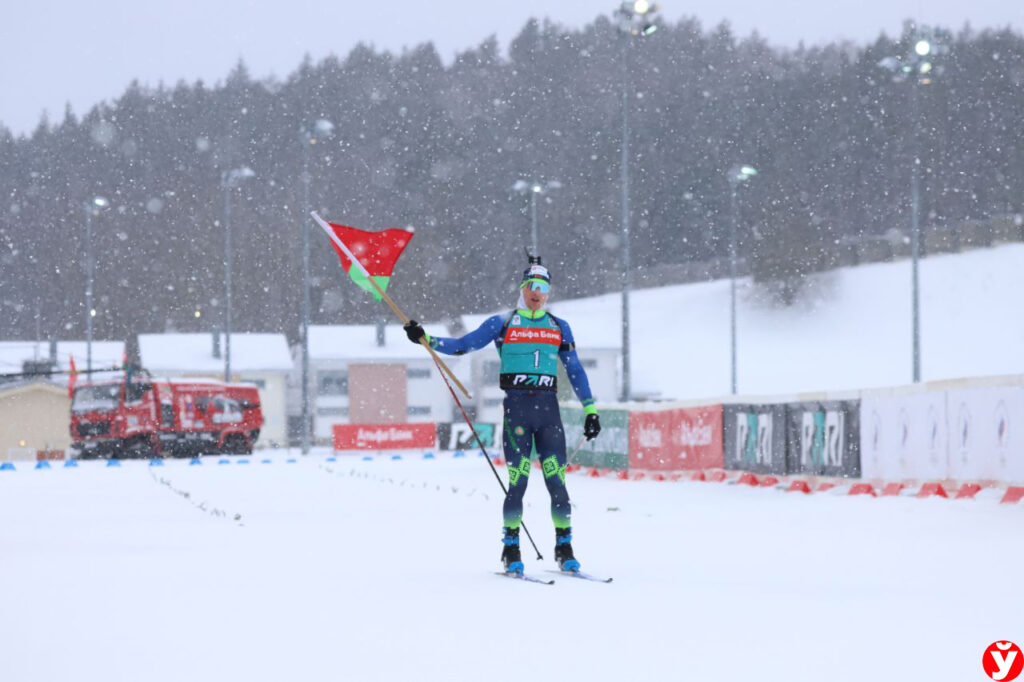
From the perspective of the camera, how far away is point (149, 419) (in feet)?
141

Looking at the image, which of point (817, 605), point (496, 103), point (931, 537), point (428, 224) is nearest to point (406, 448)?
point (931, 537)

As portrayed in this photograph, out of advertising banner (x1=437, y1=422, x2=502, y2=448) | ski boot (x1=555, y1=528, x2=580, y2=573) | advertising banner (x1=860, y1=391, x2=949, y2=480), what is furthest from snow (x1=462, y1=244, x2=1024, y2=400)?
ski boot (x1=555, y1=528, x2=580, y2=573)

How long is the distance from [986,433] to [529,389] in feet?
26.7

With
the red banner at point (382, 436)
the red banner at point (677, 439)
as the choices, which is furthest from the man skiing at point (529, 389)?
the red banner at point (382, 436)

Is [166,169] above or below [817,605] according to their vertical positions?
above

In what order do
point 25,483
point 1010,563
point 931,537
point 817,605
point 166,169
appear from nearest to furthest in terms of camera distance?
point 817,605 < point 1010,563 < point 931,537 < point 25,483 < point 166,169

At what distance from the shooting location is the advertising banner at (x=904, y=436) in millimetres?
16312

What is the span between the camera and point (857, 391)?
60.9ft

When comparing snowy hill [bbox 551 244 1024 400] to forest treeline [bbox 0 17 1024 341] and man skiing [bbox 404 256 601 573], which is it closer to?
forest treeline [bbox 0 17 1024 341]

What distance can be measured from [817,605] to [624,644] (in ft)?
5.33

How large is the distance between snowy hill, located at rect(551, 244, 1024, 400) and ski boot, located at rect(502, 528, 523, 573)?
56.9m

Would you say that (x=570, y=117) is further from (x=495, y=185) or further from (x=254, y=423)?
(x=254, y=423)

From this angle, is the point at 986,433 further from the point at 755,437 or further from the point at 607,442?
the point at 607,442

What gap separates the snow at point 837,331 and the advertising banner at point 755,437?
4279cm
